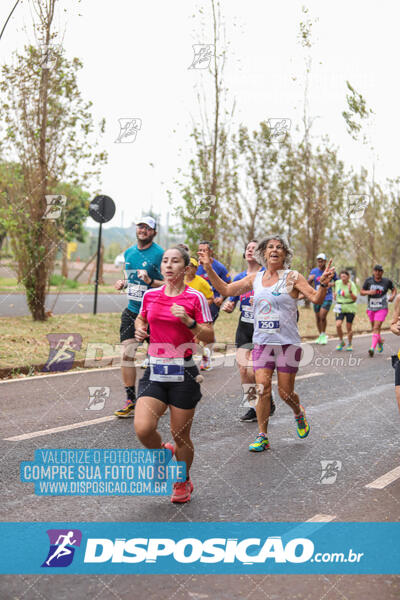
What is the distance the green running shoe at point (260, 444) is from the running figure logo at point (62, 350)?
16.0 feet

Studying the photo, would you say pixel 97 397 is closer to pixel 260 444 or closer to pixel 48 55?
pixel 260 444

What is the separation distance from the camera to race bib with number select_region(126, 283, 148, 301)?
777cm

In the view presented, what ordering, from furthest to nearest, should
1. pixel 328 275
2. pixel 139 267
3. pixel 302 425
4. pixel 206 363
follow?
pixel 206 363, pixel 139 267, pixel 302 425, pixel 328 275

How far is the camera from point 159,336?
5.08 metres

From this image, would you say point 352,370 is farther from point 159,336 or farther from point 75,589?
point 75,589

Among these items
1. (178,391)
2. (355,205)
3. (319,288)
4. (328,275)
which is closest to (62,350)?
(319,288)

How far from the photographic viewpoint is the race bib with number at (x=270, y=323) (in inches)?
261

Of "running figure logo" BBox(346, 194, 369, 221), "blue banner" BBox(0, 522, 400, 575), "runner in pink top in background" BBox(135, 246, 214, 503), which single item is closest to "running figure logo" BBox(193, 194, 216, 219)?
"running figure logo" BBox(346, 194, 369, 221)

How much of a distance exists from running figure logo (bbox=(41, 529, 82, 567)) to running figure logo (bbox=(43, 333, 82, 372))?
6418 mm

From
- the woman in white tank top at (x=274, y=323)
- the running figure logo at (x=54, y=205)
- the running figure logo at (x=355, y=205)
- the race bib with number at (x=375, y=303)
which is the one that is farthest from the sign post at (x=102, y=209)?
the running figure logo at (x=355, y=205)

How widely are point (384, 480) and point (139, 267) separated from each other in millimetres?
3386

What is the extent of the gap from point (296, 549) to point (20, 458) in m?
2.62

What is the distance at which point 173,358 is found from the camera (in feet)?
16.3

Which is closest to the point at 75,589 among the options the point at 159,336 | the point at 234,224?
the point at 159,336
